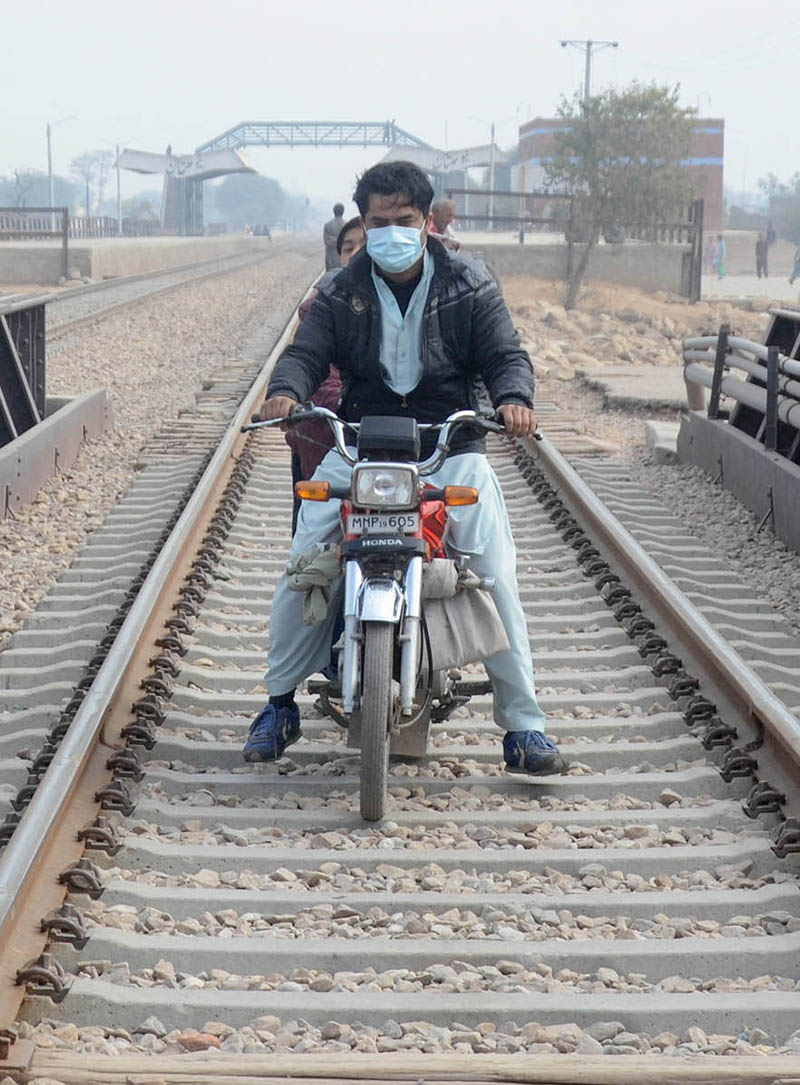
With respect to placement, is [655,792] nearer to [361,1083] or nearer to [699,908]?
[699,908]

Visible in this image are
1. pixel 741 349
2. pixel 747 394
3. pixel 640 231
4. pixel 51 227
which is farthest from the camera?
pixel 51 227

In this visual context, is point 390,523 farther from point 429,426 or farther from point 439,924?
point 439,924

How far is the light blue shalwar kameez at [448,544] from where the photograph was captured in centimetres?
509

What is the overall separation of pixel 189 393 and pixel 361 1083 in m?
14.2

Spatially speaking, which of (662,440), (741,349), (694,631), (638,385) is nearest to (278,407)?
(694,631)

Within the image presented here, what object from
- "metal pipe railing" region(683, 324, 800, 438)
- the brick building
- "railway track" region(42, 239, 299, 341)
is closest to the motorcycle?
"metal pipe railing" region(683, 324, 800, 438)

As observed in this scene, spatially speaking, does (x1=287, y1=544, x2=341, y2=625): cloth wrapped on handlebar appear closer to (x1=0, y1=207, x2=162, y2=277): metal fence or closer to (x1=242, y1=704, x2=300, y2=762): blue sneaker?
(x1=242, y1=704, x2=300, y2=762): blue sneaker

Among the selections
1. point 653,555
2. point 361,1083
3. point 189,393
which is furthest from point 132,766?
point 189,393

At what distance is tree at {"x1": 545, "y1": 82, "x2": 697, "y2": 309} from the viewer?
42.5 metres

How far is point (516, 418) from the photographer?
4816mm

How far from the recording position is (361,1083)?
130 inches

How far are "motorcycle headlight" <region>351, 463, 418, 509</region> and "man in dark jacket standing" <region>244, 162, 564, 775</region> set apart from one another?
30 centimetres

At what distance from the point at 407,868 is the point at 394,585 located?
2.59 feet

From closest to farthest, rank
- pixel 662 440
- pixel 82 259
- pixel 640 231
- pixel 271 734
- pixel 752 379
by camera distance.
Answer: pixel 271 734
pixel 752 379
pixel 662 440
pixel 640 231
pixel 82 259
